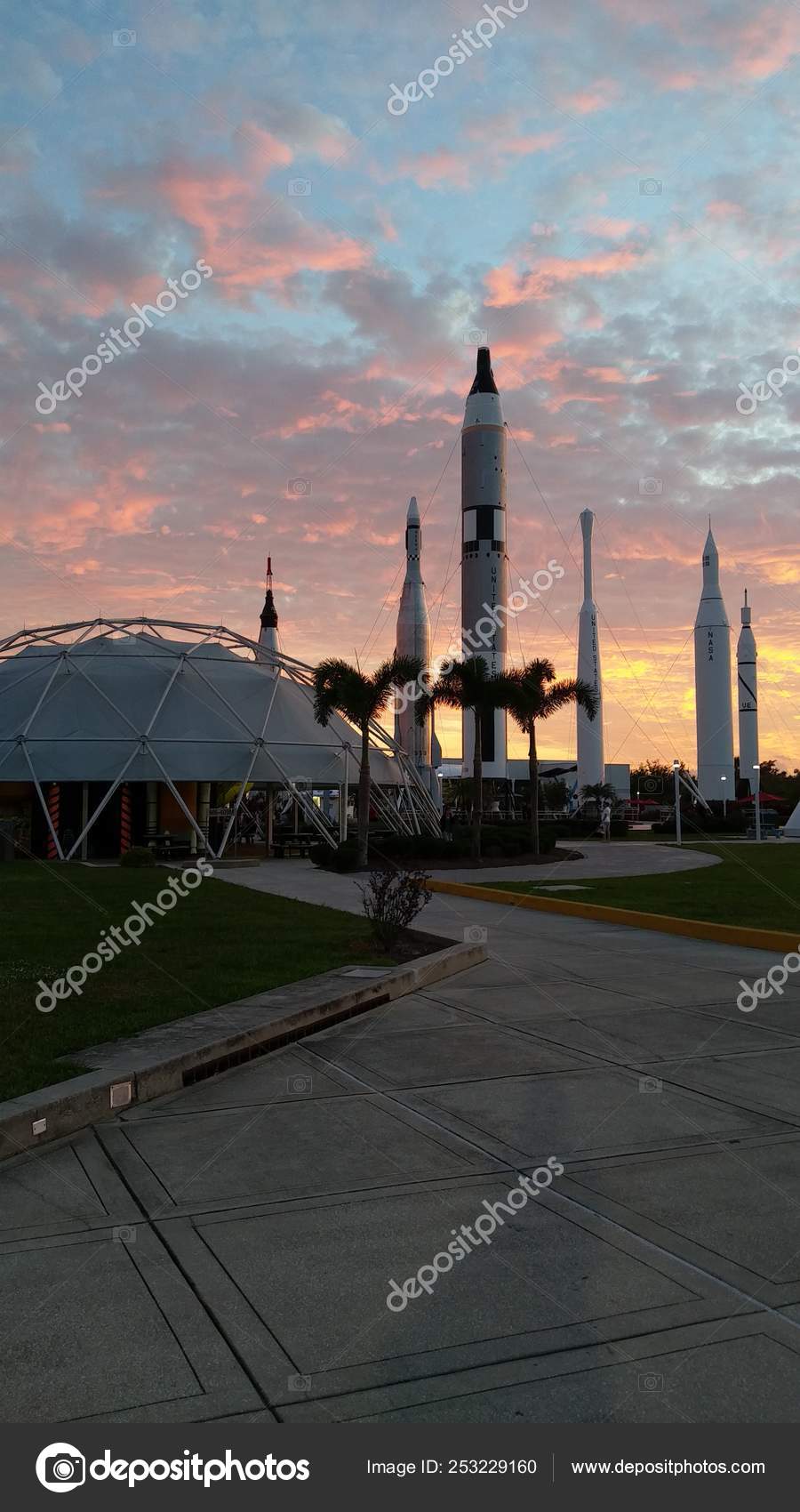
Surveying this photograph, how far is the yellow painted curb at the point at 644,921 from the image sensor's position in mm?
14570

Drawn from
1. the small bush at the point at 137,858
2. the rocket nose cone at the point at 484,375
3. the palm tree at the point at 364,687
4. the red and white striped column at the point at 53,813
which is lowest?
the small bush at the point at 137,858

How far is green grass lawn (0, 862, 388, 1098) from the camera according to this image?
8406 millimetres

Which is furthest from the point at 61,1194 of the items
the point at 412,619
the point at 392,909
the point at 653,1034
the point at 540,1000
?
the point at 412,619

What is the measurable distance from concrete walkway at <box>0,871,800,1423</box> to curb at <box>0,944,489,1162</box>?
187 millimetres

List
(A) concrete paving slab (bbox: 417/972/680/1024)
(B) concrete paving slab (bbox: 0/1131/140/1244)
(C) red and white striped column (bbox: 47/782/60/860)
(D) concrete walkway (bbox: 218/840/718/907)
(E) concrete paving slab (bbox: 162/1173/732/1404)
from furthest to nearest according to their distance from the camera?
(C) red and white striped column (bbox: 47/782/60/860), (D) concrete walkway (bbox: 218/840/718/907), (A) concrete paving slab (bbox: 417/972/680/1024), (B) concrete paving slab (bbox: 0/1131/140/1244), (E) concrete paving slab (bbox: 162/1173/732/1404)

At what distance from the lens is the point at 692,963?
43.2 feet

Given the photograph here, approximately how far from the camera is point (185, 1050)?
302 inches

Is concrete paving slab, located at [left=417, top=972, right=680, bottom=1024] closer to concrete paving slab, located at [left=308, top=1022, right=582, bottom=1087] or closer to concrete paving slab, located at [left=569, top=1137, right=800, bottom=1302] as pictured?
concrete paving slab, located at [left=308, top=1022, right=582, bottom=1087]

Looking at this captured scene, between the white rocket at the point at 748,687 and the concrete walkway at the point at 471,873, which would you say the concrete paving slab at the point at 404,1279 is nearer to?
the concrete walkway at the point at 471,873

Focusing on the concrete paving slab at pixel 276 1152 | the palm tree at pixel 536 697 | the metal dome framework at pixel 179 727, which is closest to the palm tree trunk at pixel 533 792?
the palm tree at pixel 536 697

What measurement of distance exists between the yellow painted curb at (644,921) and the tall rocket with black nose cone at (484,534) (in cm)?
3527

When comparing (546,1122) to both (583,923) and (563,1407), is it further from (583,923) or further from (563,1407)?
(583,923)

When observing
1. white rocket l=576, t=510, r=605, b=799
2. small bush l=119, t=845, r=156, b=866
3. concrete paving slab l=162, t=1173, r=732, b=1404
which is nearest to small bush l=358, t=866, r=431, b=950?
concrete paving slab l=162, t=1173, r=732, b=1404

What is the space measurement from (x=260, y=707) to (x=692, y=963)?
1182 inches
